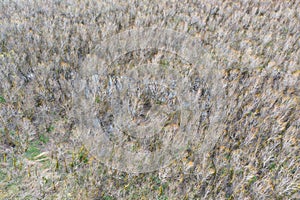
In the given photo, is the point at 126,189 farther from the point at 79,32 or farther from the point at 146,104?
the point at 79,32

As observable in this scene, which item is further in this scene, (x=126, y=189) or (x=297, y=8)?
(x=297, y=8)

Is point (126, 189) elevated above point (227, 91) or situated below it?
below

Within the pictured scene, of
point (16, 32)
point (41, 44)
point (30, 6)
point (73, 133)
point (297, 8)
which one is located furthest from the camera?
point (297, 8)

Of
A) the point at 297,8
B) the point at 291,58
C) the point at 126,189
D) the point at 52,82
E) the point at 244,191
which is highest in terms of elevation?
the point at 297,8

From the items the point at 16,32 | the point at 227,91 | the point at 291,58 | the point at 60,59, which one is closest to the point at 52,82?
the point at 60,59

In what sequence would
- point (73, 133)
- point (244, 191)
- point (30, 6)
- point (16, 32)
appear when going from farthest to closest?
point (30, 6) → point (16, 32) → point (73, 133) → point (244, 191)

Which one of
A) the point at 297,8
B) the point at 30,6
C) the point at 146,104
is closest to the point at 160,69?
the point at 146,104
